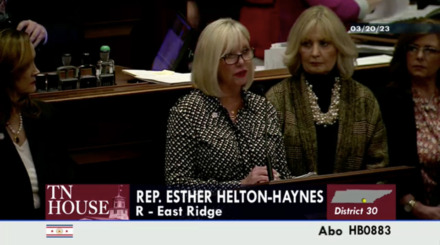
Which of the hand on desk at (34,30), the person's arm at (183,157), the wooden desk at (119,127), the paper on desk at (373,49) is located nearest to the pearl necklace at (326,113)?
the wooden desk at (119,127)

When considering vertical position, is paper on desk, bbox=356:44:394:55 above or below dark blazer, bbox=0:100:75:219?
above

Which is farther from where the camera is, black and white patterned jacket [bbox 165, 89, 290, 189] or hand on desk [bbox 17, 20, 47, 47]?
hand on desk [bbox 17, 20, 47, 47]

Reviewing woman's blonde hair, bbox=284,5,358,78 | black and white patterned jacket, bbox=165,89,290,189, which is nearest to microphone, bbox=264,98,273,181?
black and white patterned jacket, bbox=165,89,290,189

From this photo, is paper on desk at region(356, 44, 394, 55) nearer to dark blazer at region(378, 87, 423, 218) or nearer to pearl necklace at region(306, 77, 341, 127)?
dark blazer at region(378, 87, 423, 218)

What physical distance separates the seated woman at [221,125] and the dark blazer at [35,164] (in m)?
0.33

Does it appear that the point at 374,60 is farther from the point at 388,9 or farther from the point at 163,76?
the point at 163,76

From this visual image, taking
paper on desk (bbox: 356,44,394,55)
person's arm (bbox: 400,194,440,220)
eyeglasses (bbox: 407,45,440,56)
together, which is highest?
paper on desk (bbox: 356,44,394,55)

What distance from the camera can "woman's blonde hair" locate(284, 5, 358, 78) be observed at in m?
3.04

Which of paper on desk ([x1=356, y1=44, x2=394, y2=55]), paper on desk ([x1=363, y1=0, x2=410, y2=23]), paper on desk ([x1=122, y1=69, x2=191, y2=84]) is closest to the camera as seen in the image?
paper on desk ([x1=122, y1=69, x2=191, y2=84])

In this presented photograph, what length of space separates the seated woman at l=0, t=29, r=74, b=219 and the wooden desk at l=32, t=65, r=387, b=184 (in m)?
0.31

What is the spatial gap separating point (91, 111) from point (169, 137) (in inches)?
18.6

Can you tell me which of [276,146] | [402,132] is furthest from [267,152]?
[402,132]

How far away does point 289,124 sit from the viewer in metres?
3.04
